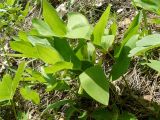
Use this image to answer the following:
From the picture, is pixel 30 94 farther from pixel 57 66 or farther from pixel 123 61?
pixel 123 61

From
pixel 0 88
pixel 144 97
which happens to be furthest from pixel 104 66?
pixel 0 88

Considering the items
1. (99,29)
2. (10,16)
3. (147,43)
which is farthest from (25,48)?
(10,16)

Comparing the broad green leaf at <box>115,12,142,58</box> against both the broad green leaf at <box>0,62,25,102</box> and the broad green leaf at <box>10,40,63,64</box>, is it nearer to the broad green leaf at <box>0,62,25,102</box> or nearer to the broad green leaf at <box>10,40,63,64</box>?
the broad green leaf at <box>10,40,63,64</box>

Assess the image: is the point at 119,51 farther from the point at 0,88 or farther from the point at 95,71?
the point at 0,88

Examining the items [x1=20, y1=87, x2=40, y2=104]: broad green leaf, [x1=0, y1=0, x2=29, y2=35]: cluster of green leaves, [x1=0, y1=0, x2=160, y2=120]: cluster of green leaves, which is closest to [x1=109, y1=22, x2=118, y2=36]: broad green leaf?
[x1=0, y1=0, x2=160, y2=120]: cluster of green leaves

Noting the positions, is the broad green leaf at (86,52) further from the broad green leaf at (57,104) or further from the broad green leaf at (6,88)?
the broad green leaf at (6,88)
